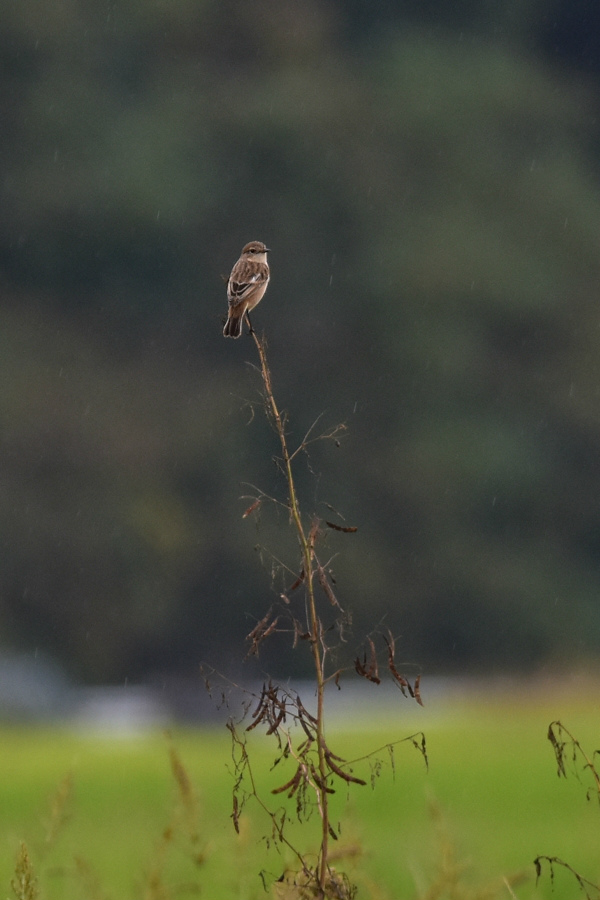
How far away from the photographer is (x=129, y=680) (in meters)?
15.9

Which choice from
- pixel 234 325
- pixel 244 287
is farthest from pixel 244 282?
pixel 234 325

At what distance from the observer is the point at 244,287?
4496 millimetres

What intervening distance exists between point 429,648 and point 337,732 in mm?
6580

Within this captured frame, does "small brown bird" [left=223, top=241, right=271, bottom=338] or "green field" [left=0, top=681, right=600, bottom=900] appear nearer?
"green field" [left=0, top=681, right=600, bottom=900]

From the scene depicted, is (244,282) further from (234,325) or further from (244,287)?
(234,325)

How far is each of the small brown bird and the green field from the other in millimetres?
1569

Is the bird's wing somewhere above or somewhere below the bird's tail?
above

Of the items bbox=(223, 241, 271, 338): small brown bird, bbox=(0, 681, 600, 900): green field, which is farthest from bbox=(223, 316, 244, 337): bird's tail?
bbox=(0, 681, 600, 900): green field

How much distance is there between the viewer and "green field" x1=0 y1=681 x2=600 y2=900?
9.33ft

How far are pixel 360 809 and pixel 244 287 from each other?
115 inches

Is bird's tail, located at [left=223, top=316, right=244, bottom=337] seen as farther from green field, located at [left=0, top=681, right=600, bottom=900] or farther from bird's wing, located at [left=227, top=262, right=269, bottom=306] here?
green field, located at [left=0, top=681, right=600, bottom=900]

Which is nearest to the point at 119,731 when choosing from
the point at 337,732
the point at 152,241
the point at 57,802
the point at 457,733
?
the point at 337,732

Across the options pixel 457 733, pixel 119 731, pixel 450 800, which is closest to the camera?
pixel 450 800

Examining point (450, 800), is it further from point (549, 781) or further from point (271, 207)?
point (271, 207)
